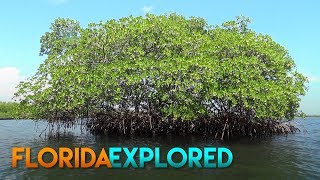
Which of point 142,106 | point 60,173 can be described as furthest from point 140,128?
point 60,173

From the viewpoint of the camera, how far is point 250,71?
79.4 feet

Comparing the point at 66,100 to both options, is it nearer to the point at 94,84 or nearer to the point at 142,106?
the point at 94,84

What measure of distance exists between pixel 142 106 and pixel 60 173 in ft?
39.3

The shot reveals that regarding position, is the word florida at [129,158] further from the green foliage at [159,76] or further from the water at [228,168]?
the green foliage at [159,76]

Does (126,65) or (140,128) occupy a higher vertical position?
(126,65)

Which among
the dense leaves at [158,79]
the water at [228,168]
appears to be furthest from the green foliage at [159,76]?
the water at [228,168]

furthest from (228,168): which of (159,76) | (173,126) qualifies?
(173,126)

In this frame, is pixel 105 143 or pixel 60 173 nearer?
pixel 60 173

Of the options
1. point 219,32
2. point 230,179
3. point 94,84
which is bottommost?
point 230,179

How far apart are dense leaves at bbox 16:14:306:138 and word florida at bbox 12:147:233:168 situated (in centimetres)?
386

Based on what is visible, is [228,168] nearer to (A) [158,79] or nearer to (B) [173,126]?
(A) [158,79]

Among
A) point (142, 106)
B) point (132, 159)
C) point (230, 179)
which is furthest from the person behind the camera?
point (142, 106)

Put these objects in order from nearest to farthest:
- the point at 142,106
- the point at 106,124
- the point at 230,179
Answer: the point at 230,179, the point at 142,106, the point at 106,124

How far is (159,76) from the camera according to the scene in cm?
2345
